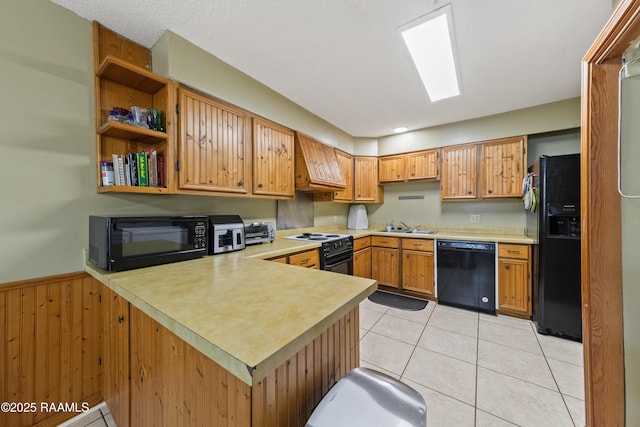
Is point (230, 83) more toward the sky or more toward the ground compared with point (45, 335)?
more toward the sky

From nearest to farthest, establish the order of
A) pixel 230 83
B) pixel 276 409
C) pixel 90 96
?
pixel 276 409 < pixel 90 96 < pixel 230 83

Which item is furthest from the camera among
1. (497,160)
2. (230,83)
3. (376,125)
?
(376,125)

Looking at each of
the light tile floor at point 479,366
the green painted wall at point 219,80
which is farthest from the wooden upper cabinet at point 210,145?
the light tile floor at point 479,366

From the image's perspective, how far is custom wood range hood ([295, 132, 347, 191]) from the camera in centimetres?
284

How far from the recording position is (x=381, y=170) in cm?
415

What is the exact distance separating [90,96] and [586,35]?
3.56m

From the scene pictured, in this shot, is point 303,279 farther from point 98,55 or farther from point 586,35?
point 586,35

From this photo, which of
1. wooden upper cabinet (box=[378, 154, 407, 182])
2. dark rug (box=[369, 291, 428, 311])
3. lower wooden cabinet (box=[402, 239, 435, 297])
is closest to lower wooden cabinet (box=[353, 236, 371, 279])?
dark rug (box=[369, 291, 428, 311])

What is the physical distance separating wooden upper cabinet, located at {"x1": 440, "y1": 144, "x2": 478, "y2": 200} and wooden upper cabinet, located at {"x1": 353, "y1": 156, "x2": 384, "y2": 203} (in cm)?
105

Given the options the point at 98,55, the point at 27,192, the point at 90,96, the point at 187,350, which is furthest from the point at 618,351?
the point at 98,55

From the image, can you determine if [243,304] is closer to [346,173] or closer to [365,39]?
[365,39]

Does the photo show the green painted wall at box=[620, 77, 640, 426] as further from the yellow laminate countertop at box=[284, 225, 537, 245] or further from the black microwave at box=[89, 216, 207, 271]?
the black microwave at box=[89, 216, 207, 271]

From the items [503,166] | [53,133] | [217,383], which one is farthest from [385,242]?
[53,133]

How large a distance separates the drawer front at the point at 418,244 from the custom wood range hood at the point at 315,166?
123 cm
